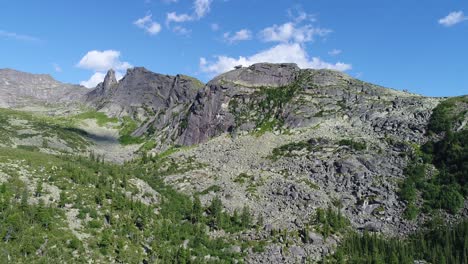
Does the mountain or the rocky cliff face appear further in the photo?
A: the rocky cliff face

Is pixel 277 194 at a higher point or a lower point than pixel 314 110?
lower

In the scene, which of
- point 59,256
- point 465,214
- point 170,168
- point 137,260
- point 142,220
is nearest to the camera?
point 59,256

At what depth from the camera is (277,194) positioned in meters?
119

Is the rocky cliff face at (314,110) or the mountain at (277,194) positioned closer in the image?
the mountain at (277,194)

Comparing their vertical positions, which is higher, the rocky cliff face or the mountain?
the rocky cliff face

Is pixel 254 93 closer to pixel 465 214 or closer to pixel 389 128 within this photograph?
pixel 389 128

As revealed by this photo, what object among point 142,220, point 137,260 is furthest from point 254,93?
point 137,260

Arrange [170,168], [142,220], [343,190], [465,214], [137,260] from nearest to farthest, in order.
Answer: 1. [137,260]
2. [142,220]
3. [465,214]
4. [343,190]
5. [170,168]

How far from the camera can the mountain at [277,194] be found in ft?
268

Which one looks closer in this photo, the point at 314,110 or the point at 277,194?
the point at 277,194

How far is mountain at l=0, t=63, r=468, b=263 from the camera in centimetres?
8156

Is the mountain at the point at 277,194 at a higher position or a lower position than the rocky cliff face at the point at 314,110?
lower

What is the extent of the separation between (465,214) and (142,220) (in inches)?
3155

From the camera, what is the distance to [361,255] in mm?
94812
